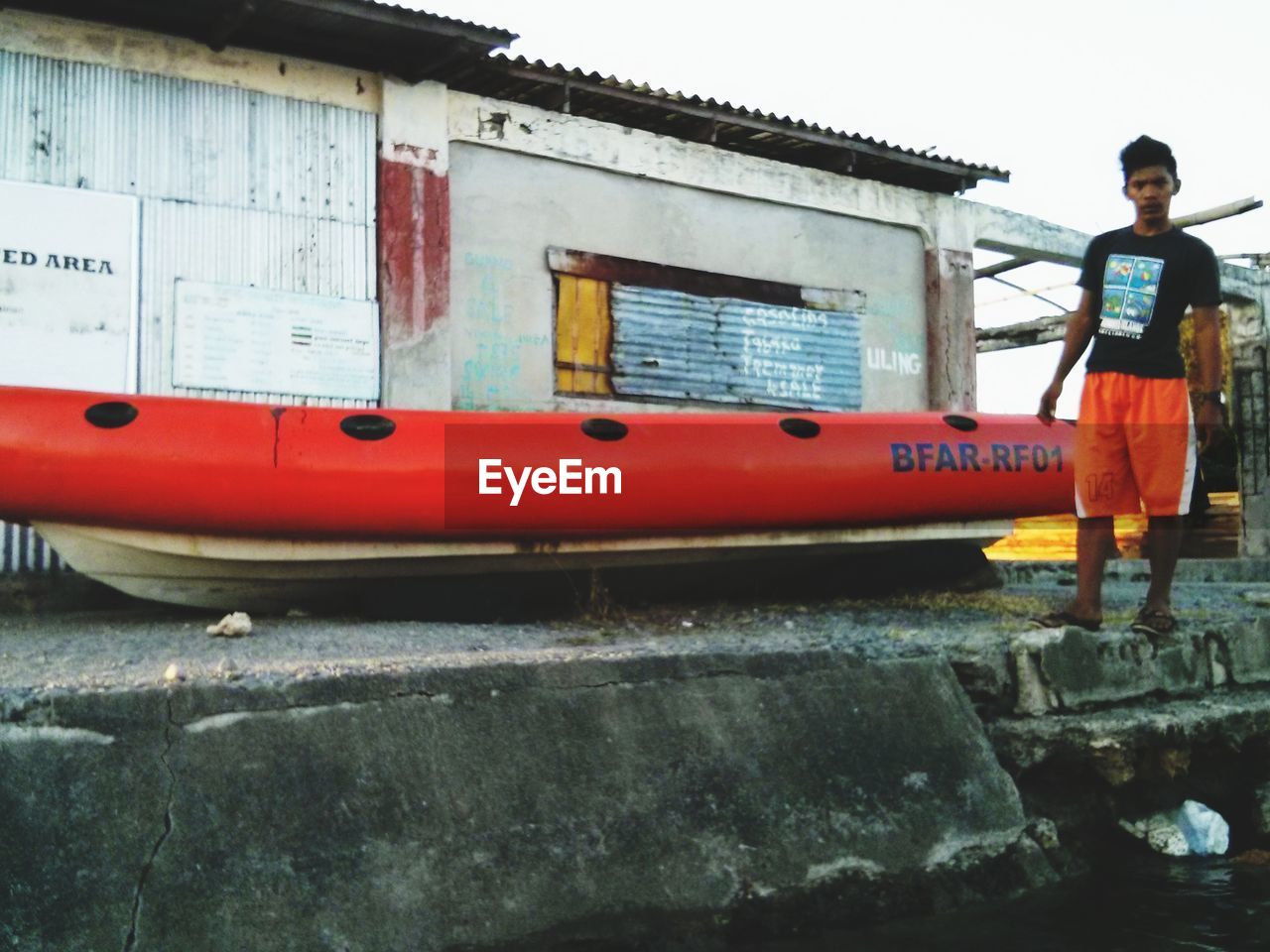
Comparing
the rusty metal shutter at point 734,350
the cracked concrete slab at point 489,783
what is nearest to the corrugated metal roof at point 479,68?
the rusty metal shutter at point 734,350

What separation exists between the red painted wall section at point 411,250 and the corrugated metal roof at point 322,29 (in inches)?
26.4

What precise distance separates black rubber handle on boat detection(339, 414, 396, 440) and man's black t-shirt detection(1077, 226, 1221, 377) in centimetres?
279

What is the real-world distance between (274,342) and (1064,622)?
15.7ft

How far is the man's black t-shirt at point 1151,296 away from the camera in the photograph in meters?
3.72

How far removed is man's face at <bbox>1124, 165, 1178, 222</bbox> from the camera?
372 cm

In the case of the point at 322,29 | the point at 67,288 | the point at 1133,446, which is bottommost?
the point at 1133,446

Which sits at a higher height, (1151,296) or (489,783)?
(1151,296)

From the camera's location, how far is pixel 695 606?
5098mm

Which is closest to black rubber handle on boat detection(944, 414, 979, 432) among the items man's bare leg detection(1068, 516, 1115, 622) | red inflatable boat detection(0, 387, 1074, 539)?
red inflatable boat detection(0, 387, 1074, 539)

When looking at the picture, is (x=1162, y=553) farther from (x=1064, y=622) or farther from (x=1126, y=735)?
(x=1126, y=735)

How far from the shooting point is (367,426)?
456cm

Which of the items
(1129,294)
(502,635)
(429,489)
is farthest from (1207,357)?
(429,489)

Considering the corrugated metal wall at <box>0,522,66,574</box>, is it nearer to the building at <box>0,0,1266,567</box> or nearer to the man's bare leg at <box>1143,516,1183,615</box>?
the building at <box>0,0,1266,567</box>

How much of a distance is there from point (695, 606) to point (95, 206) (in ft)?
13.4
